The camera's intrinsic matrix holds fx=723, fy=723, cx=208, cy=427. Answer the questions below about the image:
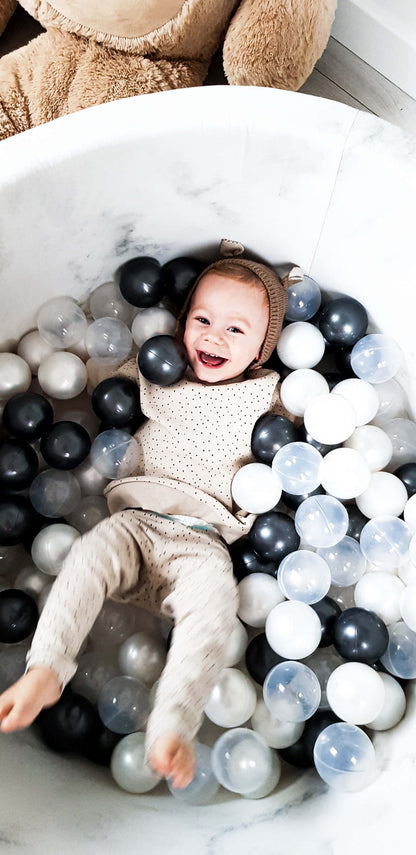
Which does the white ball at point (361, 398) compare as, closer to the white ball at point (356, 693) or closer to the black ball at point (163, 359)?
the black ball at point (163, 359)

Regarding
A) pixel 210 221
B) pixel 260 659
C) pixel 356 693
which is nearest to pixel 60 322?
pixel 210 221

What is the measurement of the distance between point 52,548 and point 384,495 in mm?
522

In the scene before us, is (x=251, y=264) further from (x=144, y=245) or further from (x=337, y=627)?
Answer: (x=337, y=627)

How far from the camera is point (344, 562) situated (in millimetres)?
1116

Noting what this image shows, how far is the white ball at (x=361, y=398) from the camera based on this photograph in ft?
3.87

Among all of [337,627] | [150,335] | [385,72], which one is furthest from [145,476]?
[385,72]

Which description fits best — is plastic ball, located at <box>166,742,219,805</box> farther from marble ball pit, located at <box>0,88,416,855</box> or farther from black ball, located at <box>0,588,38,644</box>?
black ball, located at <box>0,588,38,644</box>

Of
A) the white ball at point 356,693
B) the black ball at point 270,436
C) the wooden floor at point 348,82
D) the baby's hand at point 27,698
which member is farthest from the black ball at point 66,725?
the wooden floor at point 348,82

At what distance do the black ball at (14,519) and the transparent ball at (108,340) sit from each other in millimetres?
267

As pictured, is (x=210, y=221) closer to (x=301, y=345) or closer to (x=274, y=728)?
(x=301, y=345)

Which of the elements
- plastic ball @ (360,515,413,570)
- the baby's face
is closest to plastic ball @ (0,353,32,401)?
the baby's face

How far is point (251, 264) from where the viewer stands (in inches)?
45.6

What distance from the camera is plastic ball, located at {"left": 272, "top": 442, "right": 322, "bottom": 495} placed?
1.10 metres

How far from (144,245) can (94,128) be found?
9.0 inches
